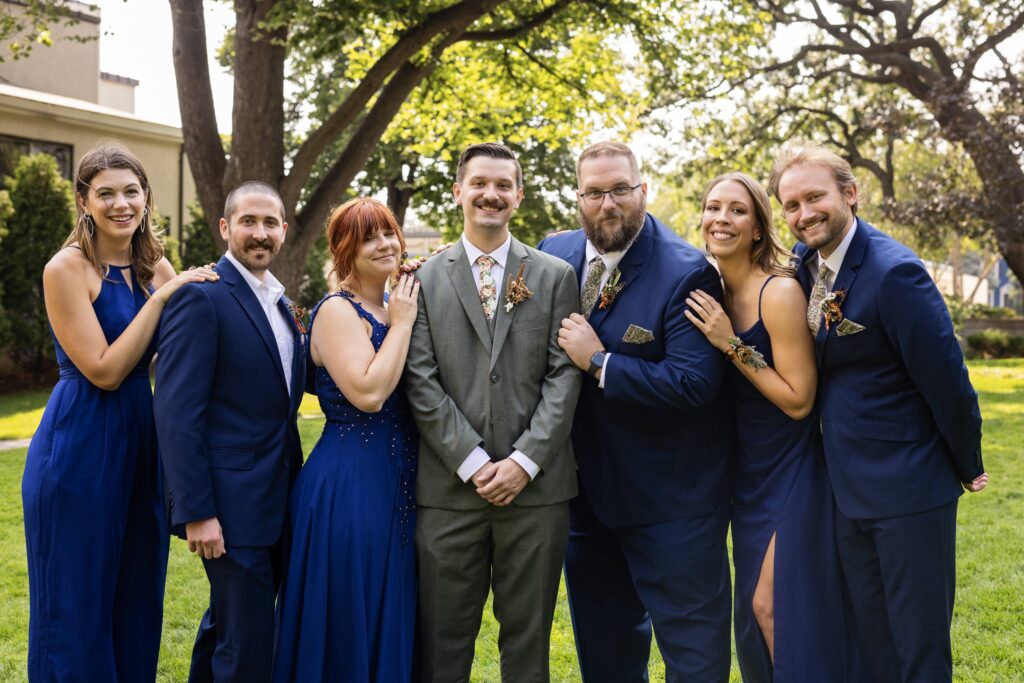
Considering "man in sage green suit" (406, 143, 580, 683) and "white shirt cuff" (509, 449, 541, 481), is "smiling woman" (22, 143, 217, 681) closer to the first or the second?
"man in sage green suit" (406, 143, 580, 683)

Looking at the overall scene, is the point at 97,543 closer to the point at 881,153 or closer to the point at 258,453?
the point at 258,453

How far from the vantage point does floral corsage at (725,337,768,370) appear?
3.80 m

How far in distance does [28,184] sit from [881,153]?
31006mm

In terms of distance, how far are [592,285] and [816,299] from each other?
0.98 meters

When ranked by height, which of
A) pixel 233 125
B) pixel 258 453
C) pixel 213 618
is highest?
pixel 233 125

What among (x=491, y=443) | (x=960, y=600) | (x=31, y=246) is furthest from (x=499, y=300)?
(x=31, y=246)

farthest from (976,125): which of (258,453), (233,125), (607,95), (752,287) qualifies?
(258,453)

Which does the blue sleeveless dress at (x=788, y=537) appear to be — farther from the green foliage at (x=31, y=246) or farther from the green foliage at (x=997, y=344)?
the green foliage at (x=997, y=344)

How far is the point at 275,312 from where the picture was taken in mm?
3939

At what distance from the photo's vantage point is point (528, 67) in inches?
615

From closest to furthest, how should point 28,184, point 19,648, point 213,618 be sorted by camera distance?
point 213,618, point 19,648, point 28,184

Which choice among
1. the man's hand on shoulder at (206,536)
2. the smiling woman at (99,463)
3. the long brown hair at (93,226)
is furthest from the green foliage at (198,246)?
the man's hand on shoulder at (206,536)

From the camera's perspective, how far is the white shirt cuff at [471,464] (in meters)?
3.73

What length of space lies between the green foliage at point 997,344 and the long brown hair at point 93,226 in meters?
27.1
